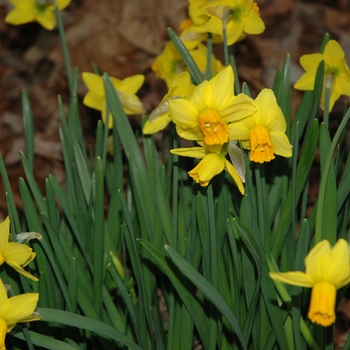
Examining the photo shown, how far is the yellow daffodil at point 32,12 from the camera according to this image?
5.90 ft

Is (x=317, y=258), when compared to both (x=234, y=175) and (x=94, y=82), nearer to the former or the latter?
(x=234, y=175)

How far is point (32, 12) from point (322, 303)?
52.7 inches

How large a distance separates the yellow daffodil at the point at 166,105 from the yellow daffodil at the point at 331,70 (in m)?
0.27

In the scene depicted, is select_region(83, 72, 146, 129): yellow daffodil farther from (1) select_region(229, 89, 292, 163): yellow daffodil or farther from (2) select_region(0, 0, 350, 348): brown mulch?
(2) select_region(0, 0, 350, 348): brown mulch

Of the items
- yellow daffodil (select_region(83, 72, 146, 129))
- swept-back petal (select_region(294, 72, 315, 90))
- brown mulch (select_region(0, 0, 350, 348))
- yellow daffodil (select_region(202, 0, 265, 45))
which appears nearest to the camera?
yellow daffodil (select_region(202, 0, 265, 45))

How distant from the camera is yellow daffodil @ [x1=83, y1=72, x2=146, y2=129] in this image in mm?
1621

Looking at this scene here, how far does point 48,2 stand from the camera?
178 cm

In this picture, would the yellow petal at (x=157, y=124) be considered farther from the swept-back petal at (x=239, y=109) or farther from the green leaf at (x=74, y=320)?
the green leaf at (x=74, y=320)

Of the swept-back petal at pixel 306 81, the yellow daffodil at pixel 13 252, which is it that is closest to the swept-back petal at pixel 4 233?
the yellow daffodil at pixel 13 252

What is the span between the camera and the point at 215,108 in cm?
111

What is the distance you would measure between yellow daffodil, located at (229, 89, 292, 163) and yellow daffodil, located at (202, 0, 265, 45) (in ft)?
1.06

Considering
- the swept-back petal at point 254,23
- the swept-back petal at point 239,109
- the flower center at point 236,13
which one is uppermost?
the flower center at point 236,13

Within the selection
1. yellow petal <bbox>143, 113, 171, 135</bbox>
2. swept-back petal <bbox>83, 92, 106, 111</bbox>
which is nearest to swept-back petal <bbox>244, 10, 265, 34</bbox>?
yellow petal <bbox>143, 113, 171, 135</bbox>

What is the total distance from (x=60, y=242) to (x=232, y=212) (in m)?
0.39
